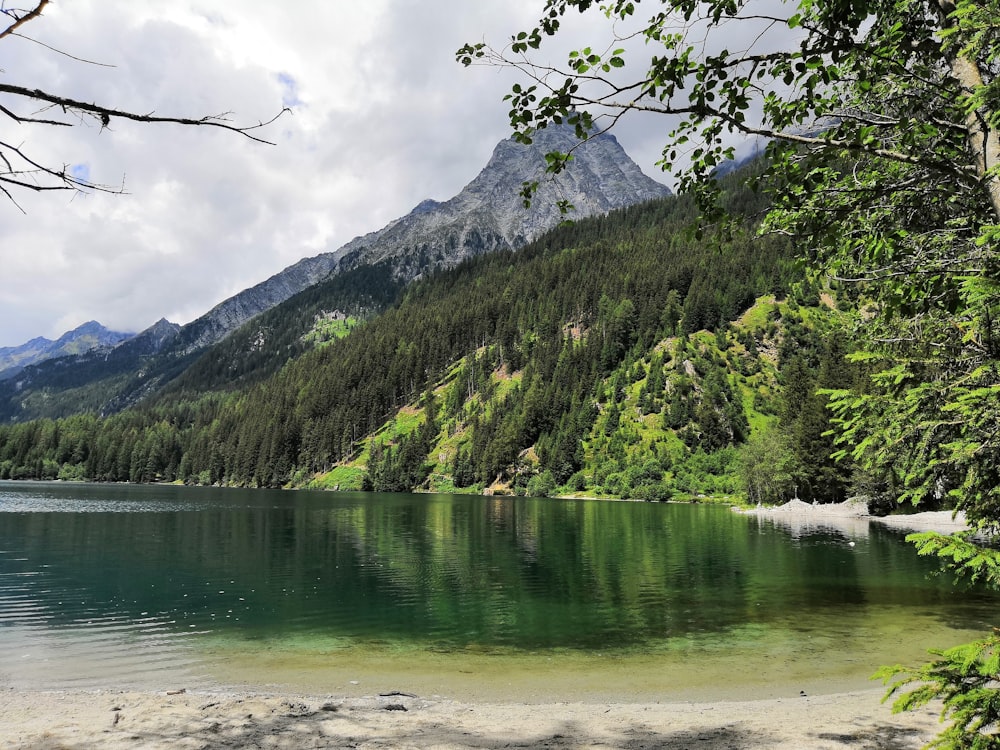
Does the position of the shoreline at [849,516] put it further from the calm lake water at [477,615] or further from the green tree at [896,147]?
the green tree at [896,147]

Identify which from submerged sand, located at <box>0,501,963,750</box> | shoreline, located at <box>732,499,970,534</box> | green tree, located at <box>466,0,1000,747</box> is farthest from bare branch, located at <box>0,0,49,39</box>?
shoreline, located at <box>732,499,970,534</box>

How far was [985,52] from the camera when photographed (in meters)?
5.82

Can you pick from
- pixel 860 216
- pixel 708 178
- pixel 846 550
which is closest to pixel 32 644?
pixel 708 178

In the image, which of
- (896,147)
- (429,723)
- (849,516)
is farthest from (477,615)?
(849,516)

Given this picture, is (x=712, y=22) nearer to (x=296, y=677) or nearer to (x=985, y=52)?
(x=985, y=52)

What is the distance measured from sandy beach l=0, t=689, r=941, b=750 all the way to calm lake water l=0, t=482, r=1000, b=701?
1721 mm

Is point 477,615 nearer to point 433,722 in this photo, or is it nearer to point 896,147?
point 433,722

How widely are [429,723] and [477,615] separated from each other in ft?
42.0

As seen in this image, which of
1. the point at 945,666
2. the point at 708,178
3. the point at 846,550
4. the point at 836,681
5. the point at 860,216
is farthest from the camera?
the point at 846,550

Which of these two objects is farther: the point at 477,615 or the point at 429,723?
the point at 477,615

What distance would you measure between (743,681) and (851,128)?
52.6 feet

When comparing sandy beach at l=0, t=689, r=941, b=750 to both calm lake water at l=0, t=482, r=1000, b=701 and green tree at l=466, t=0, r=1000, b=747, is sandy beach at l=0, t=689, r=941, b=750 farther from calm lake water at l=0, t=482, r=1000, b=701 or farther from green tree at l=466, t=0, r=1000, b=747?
green tree at l=466, t=0, r=1000, b=747

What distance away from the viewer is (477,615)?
2511 centimetres

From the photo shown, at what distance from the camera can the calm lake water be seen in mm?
17516
